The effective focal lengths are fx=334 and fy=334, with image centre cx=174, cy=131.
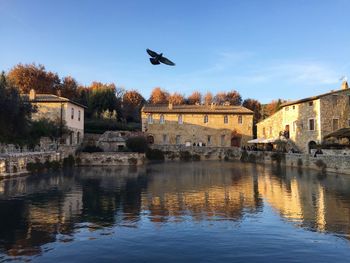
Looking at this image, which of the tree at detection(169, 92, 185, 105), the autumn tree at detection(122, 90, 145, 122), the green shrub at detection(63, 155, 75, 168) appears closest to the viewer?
the green shrub at detection(63, 155, 75, 168)

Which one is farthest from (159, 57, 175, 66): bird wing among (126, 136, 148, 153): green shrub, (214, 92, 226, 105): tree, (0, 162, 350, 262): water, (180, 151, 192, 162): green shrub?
(214, 92, 226, 105): tree

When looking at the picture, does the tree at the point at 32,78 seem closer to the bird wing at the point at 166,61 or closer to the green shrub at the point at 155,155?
the green shrub at the point at 155,155

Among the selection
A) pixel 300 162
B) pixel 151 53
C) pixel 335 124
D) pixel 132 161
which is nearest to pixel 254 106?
pixel 335 124

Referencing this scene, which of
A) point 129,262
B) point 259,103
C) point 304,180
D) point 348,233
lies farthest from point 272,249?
point 259,103

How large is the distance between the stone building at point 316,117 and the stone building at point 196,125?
440 inches

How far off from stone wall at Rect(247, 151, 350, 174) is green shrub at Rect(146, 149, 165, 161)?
11.9 m

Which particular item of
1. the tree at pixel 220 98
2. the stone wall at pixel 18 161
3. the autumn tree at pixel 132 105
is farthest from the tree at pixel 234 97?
the stone wall at pixel 18 161

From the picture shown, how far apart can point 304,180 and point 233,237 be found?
1474 cm

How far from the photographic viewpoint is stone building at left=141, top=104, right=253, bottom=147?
50031 millimetres

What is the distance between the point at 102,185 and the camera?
1961 cm

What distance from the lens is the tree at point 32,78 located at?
5153cm

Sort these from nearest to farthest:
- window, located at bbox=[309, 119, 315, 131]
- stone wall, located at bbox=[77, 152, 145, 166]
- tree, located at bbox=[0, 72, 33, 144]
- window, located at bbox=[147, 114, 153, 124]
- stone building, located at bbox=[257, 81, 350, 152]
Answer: tree, located at bbox=[0, 72, 33, 144]
stone wall, located at bbox=[77, 152, 145, 166]
stone building, located at bbox=[257, 81, 350, 152]
window, located at bbox=[309, 119, 315, 131]
window, located at bbox=[147, 114, 153, 124]

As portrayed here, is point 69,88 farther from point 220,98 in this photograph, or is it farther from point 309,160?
point 309,160

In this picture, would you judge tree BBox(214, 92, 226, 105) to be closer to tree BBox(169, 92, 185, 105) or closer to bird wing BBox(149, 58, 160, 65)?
tree BBox(169, 92, 185, 105)
